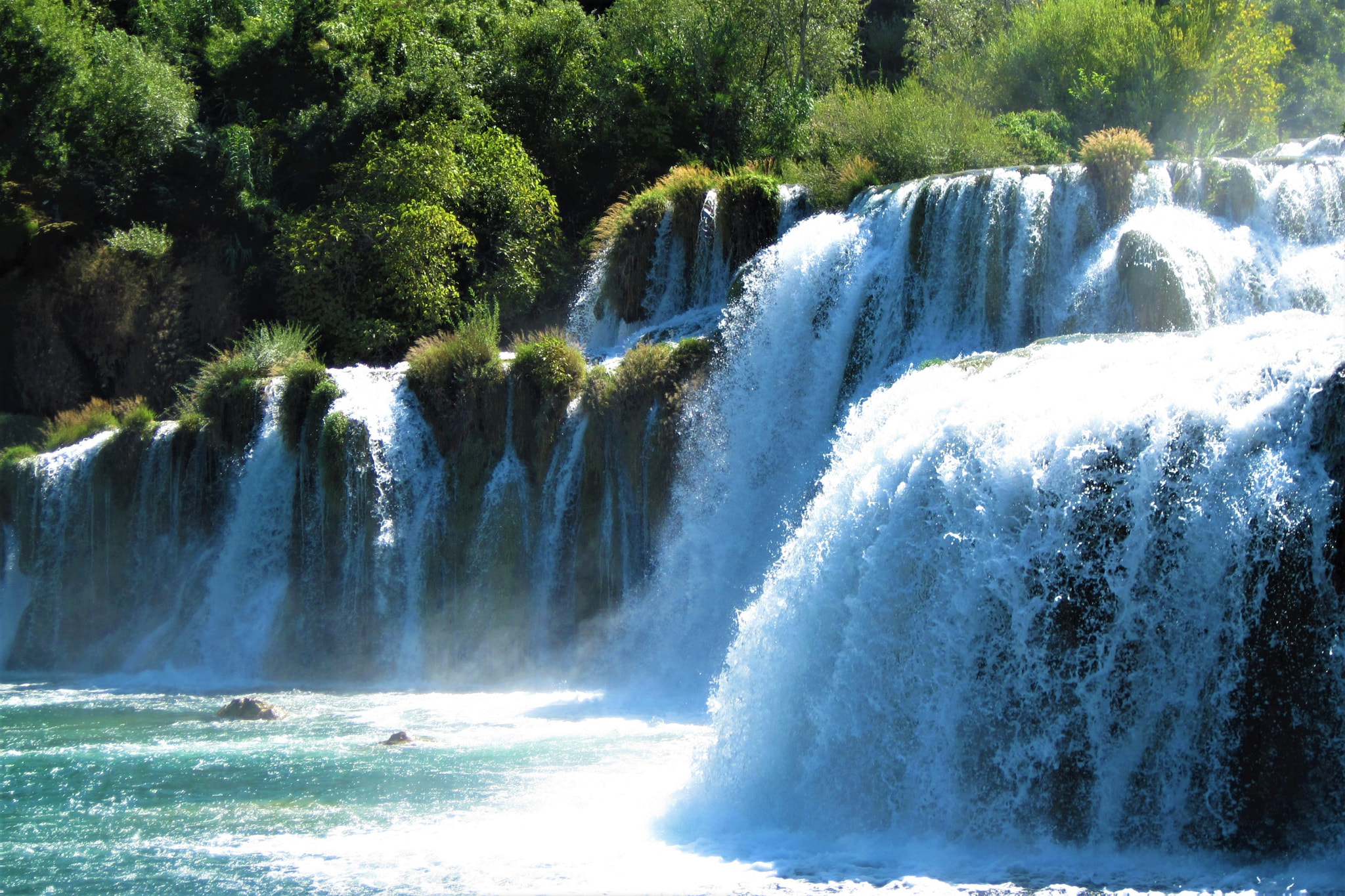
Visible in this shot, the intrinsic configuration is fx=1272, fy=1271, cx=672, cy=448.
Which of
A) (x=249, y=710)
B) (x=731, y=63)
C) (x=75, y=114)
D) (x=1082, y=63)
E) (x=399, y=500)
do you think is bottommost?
(x=249, y=710)

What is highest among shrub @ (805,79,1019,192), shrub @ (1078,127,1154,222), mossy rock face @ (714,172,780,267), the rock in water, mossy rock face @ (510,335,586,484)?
shrub @ (805,79,1019,192)

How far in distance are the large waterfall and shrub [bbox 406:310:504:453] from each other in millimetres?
266

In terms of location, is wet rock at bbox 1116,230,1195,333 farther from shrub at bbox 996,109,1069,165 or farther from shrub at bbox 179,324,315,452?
shrub at bbox 179,324,315,452

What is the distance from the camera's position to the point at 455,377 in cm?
1747

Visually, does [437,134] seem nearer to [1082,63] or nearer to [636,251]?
[636,251]

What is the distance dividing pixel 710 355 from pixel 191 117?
55.9ft

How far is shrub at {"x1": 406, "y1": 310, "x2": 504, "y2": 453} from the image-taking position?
17188mm

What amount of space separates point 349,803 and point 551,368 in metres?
7.85

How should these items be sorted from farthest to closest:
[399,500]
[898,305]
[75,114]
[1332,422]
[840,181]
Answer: [75,114] < [840,181] < [399,500] < [898,305] < [1332,422]

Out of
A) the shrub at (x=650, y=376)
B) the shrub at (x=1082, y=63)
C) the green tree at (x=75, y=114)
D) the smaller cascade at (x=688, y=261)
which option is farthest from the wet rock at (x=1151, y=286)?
the green tree at (x=75, y=114)

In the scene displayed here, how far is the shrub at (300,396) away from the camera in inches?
699

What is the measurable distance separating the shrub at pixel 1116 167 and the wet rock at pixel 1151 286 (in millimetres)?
1033

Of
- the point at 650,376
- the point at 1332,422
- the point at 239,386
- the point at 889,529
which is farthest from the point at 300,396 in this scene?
the point at 1332,422

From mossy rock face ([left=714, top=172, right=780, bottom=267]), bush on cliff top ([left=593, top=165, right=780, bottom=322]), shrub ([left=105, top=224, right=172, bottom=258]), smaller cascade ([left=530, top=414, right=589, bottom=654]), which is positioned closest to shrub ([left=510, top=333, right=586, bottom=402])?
smaller cascade ([left=530, top=414, right=589, bottom=654])
